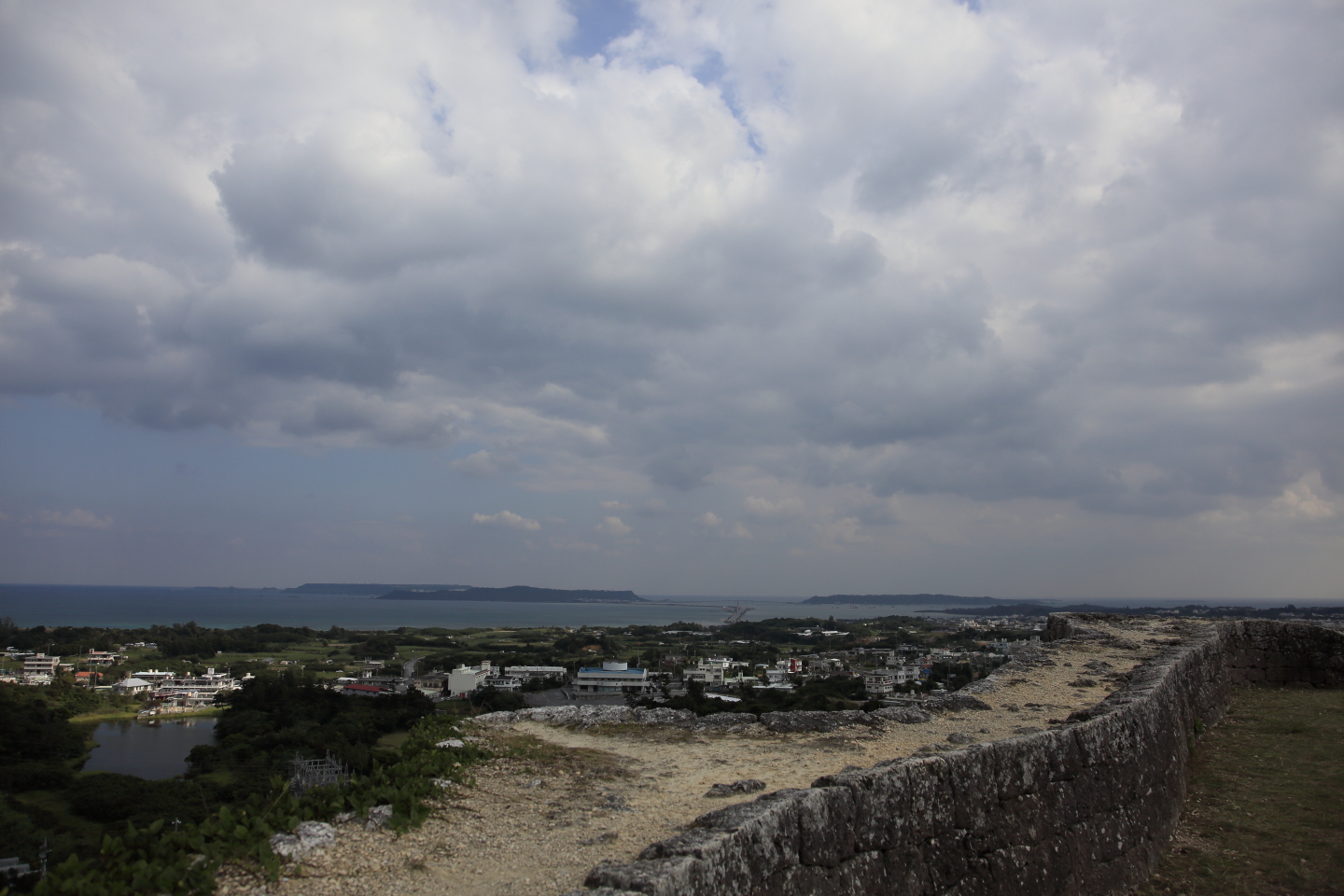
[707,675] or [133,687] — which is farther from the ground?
[133,687]

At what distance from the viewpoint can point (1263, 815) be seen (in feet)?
23.4

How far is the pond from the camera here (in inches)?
725

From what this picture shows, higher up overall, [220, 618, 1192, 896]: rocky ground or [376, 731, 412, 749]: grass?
[220, 618, 1192, 896]: rocky ground

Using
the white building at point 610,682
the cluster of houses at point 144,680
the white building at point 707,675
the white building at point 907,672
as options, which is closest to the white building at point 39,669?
the cluster of houses at point 144,680

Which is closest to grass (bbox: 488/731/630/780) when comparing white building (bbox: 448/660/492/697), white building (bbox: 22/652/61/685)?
white building (bbox: 448/660/492/697)

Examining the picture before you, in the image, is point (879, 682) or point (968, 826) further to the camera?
point (879, 682)

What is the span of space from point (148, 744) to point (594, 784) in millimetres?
24011

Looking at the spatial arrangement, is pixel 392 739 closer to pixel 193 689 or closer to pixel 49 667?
pixel 193 689

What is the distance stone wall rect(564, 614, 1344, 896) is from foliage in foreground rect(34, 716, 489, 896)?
1.99 metres

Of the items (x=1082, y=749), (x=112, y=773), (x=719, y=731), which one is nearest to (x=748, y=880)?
(x=1082, y=749)

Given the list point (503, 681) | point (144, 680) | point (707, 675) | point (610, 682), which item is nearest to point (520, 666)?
point (503, 681)

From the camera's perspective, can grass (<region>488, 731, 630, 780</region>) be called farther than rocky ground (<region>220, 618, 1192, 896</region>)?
Yes

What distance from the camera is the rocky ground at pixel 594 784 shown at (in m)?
4.00

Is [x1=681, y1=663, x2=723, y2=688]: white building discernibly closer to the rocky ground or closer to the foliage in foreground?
the rocky ground
